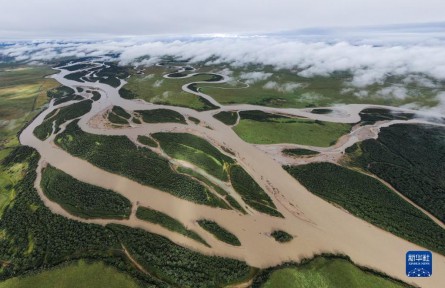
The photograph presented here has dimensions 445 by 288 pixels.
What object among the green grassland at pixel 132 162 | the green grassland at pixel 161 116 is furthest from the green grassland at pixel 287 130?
the green grassland at pixel 132 162

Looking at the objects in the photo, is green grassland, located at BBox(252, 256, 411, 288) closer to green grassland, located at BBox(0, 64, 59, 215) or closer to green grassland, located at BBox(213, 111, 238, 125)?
green grassland, located at BBox(0, 64, 59, 215)

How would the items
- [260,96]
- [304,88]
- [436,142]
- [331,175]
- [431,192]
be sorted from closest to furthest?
[431,192], [331,175], [436,142], [260,96], [304,88]

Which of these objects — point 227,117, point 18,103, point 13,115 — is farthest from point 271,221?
point 18,103

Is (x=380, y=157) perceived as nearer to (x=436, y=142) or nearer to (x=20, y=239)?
(x=436, y=142)

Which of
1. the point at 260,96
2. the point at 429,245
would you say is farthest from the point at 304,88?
the point at 429,245

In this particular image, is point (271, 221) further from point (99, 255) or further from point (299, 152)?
point (299, 152)

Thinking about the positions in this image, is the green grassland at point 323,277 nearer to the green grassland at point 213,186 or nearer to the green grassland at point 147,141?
the green grassland at point 213,186
